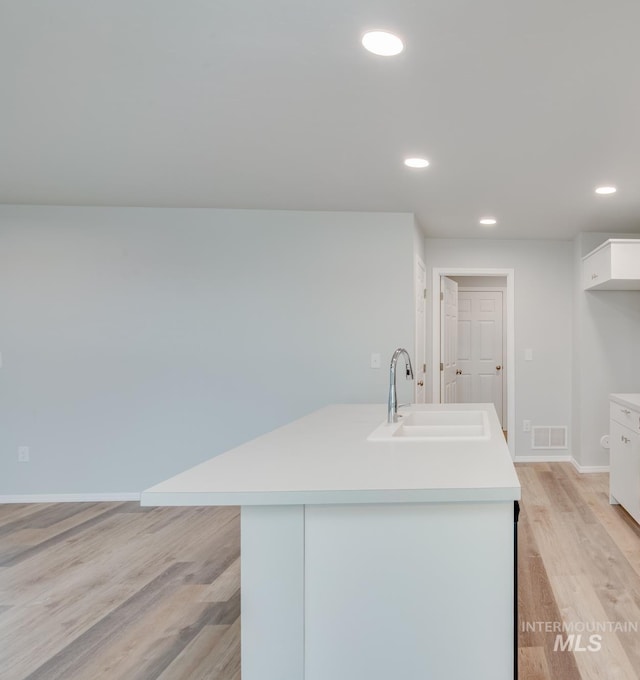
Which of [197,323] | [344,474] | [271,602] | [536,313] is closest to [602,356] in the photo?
[536,313]

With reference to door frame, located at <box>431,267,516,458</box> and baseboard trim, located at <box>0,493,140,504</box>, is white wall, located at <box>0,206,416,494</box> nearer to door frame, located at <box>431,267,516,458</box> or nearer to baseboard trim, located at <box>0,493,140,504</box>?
baseboard trim, located at <box>0,493,140,504</box>

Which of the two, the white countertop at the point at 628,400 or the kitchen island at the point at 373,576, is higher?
the white countertop at the point at 628,400

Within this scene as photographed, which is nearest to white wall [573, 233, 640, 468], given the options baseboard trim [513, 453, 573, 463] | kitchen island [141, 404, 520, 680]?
baseboard trim [513, 453, 573, 463]

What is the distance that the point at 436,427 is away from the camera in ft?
7.17

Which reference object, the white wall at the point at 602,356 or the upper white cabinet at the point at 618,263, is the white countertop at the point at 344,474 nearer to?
the upper white cabinet at the point at 618,263

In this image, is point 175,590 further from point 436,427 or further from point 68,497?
point 68,497

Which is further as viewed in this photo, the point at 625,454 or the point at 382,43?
the point at 625,454

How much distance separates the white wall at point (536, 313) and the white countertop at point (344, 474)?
10.4 ft

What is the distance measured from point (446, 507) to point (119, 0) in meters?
1.71

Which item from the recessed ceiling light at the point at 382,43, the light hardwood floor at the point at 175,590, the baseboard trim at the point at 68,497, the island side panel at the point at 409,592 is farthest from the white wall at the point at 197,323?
the island side panel at the point at 409,592

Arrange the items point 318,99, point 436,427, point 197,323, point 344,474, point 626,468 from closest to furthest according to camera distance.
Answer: point 344,474 → point 318,99 → point 436,427 → point 626,468 → point 197,323

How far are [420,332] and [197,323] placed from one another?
78.0 inches

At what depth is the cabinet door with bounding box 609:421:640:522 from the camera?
2920mm

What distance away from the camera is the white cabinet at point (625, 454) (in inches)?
115
